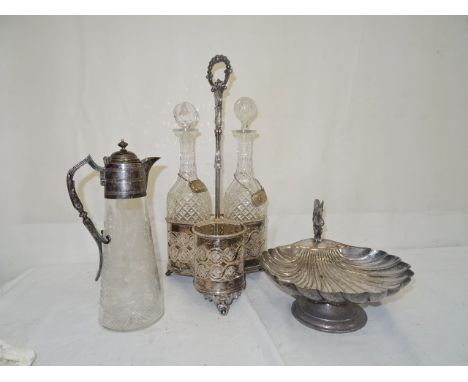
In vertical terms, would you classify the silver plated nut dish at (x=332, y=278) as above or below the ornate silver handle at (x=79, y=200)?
below

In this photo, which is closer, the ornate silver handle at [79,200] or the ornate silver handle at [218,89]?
the ornate silver handle at [79,200]

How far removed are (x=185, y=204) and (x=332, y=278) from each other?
0.36 meters

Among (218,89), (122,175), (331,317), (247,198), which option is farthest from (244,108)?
(331,317)

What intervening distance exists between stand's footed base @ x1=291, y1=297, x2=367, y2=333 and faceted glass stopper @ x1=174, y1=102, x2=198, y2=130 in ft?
1.49

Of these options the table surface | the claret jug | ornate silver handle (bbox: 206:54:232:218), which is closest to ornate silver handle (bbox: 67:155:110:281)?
the claret jug

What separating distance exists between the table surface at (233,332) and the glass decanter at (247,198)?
0.30 ft

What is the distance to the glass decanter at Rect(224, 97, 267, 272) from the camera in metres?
0.76

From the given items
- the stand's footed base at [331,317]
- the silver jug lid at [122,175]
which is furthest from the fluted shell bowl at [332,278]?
the silver jug lid at [122,175]

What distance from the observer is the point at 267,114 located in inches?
35.7

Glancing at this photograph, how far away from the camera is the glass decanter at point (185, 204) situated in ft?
2.44

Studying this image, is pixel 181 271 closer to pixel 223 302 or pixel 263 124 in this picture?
pixel 223 302

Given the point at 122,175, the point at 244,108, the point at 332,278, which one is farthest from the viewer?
the point at 244,108

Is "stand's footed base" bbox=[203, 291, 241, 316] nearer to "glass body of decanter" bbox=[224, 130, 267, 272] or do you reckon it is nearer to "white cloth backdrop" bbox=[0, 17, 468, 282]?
"glass body of decanter" bbox=[224, 130, 267, 272]

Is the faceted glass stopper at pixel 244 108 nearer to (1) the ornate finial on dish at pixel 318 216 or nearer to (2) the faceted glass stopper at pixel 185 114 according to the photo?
(2) the faceted glass stopper at pixel 185 114
